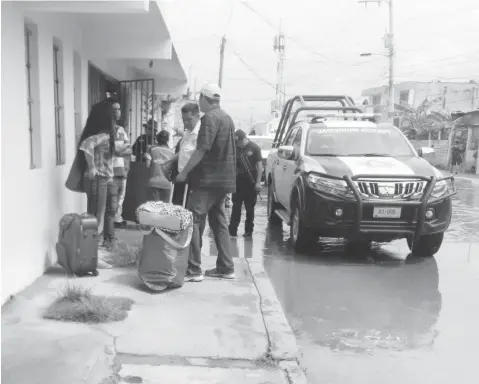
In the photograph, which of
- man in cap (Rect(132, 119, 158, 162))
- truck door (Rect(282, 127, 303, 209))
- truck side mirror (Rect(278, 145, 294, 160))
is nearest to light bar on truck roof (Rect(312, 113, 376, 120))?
truck door (Rect(282, 127, 303, 209))

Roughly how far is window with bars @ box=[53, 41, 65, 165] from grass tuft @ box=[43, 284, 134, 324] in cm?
198

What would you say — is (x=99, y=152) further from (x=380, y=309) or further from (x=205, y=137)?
(x=380, y=309)

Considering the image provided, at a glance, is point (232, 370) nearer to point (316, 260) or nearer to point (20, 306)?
point (20, 306)

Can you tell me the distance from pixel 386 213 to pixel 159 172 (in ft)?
10.1

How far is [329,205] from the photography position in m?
6.77

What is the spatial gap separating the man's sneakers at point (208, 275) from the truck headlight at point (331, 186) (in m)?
1.94

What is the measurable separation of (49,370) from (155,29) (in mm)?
5284

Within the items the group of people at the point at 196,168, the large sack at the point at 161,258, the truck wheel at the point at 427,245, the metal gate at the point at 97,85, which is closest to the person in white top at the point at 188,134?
the group of people at the point at 196,168

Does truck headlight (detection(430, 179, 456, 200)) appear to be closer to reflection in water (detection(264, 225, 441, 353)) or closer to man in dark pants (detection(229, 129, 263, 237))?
reflection in water (detection(264, 225, 441, 353))

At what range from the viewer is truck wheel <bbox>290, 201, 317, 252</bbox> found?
720cm

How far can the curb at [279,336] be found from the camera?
11.5 ft

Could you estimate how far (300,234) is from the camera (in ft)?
23.7

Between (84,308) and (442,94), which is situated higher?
(442,94)

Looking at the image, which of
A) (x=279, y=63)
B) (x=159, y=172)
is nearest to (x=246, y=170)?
(x=159, y=172)
